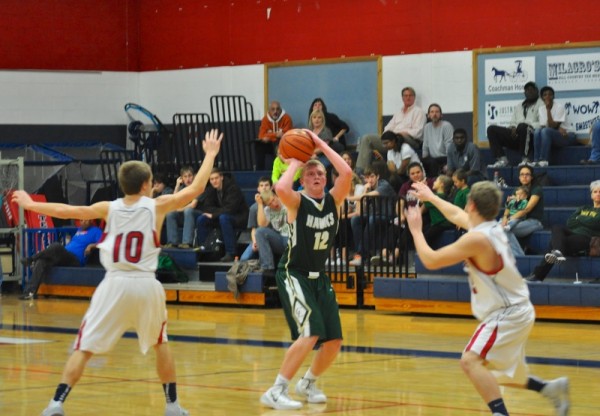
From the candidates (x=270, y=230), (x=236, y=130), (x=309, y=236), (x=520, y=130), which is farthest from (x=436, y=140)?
(x=309, y=236)

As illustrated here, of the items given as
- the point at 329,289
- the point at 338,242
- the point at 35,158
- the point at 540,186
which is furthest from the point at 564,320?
the point at 35,158

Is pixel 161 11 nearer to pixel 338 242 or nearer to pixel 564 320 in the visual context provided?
pixel 338 242

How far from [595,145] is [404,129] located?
3.34 meters

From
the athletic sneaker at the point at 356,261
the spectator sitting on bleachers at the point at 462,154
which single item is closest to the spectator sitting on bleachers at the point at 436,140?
the spectator sitting on bleachers at the point at 462,154

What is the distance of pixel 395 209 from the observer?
16.3m

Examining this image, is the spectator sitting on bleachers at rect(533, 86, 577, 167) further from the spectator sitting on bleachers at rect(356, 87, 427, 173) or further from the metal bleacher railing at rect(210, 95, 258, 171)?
the metal bleacher railing at rect(210, 95, 258, 171)

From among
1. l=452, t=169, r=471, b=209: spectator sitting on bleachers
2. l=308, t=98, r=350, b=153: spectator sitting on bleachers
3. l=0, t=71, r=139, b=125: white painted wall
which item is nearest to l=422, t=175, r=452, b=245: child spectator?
l=452, t=169, r=471, b=209: spectator sitting on bleachers

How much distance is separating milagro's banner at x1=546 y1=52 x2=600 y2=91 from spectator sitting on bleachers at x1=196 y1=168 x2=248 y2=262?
206 inches

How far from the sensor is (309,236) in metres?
8.46

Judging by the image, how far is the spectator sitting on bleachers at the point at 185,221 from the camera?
18484 millimetres

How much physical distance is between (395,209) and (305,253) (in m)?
7.90

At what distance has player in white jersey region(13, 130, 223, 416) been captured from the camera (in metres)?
7.31

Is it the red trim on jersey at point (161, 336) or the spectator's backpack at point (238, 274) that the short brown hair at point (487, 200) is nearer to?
the red trim on jersey at point (161, 336)

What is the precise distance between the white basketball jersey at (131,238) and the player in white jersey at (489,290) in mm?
1699
